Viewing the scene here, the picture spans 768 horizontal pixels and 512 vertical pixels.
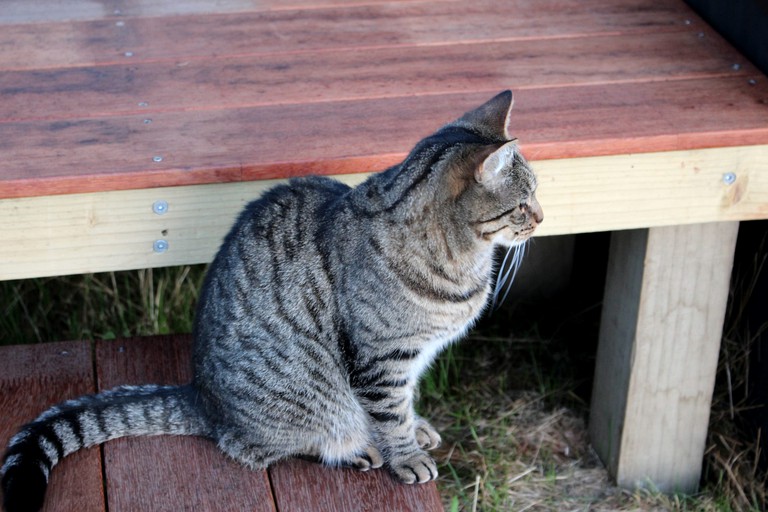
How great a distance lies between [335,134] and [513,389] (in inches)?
50.0

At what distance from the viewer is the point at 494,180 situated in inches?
72.1

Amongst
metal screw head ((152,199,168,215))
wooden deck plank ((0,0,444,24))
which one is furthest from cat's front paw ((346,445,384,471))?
wooden deck plank ((0,0,444,24))

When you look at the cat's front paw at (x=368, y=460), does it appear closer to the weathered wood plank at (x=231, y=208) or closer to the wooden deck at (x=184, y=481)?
the wooden deck at (x=184, y=481)

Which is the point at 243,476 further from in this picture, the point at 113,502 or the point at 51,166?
the point at 51,166

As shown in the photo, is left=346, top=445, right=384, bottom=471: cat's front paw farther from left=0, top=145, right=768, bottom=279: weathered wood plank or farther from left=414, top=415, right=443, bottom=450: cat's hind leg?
left=0, top=145, right=768, bottom=279: weathered wood plank

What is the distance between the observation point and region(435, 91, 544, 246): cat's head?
1797 millimetres

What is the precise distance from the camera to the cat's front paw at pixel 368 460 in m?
1.98

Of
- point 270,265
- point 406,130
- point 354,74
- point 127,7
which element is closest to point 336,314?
point 270,265

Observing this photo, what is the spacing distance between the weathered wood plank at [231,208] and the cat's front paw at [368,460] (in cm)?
55

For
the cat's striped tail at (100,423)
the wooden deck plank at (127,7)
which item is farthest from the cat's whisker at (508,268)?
the wooden deck plank at (127,7)

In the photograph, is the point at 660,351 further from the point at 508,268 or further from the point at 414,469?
the point at 414,469

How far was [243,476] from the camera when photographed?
192 centimetres

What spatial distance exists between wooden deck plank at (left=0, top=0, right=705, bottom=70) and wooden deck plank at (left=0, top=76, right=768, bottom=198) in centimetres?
37

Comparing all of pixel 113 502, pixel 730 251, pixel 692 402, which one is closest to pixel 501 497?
pixel 692 402
